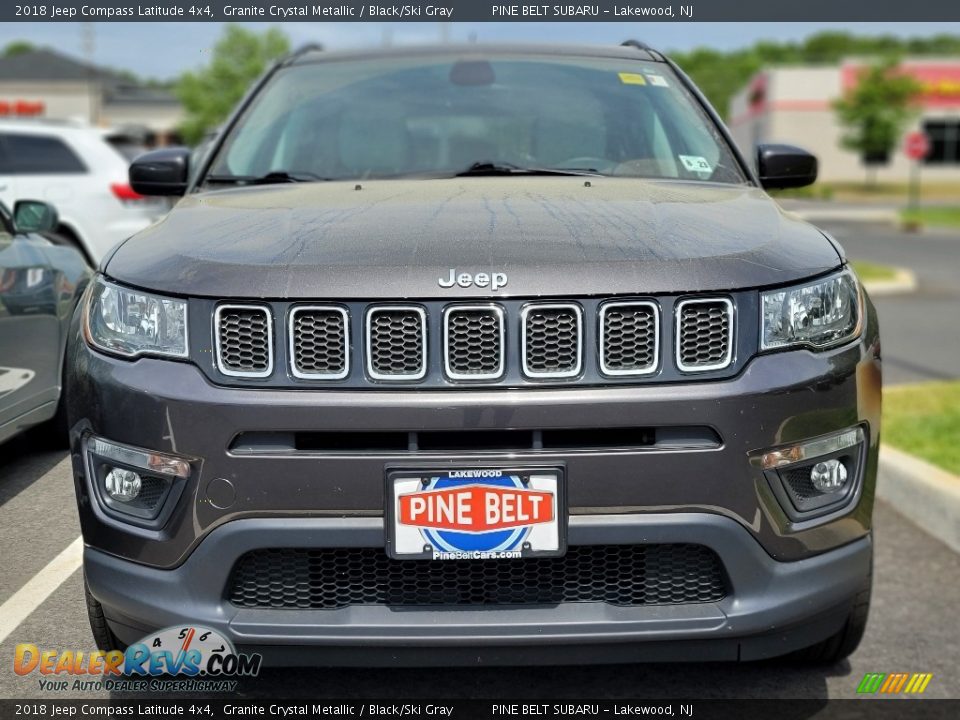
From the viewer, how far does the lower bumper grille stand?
244cm

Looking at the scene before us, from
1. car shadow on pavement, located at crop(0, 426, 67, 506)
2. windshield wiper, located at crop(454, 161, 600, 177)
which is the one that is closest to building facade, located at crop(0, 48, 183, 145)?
windshield wiper, located at crop(454, 161, 600, 177)

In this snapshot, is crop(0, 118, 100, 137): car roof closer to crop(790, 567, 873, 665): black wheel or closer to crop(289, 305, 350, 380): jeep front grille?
crop(289, 305, 350, 380): jeep front grille

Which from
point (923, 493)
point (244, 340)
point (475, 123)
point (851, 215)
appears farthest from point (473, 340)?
point (851, 215)

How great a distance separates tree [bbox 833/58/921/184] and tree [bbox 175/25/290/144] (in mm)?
29541

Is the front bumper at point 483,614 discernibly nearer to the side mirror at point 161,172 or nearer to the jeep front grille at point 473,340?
the jeep front grille at point 473,340

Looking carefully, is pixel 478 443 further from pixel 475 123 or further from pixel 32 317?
pixel 475 123

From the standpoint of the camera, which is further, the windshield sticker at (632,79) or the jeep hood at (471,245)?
the windshield sticker at (632,79)

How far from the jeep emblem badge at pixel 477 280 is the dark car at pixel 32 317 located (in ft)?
3.23

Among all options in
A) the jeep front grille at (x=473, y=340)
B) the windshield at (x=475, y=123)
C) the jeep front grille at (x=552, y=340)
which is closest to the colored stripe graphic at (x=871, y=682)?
the jeep front grille at (x=552, y=340)

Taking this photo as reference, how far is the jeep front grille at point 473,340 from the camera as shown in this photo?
2.37 metres

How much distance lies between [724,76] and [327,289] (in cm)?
11675

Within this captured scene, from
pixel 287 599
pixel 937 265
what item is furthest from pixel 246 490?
pixel 937 265

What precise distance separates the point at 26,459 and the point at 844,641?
2.00m

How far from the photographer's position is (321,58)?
4320 mm
